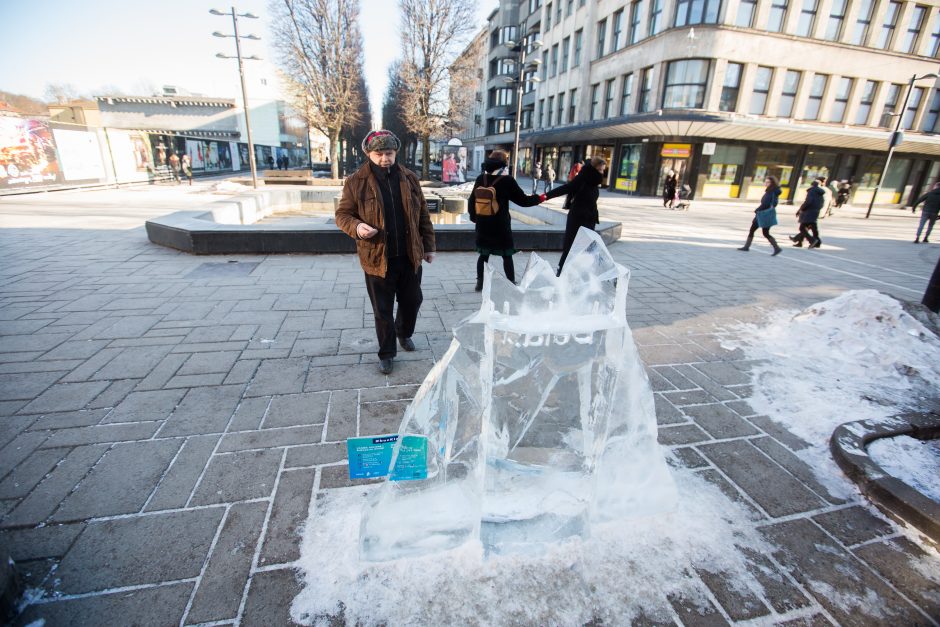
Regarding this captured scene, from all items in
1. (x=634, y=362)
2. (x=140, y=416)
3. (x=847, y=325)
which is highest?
(x=634, y=362)

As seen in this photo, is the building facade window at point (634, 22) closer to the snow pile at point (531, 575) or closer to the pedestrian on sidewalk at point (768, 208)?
the pedestrian on sidewalk at point (768, 208)

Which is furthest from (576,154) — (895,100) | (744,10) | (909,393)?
(909,393)

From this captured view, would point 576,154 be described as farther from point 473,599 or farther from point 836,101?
point 473,599

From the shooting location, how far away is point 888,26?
23.4 meters

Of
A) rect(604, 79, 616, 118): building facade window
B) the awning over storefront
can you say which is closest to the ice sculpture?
the awning over storefront

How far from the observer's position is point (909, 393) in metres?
3.56

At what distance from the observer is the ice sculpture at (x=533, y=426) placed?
1.91 metres

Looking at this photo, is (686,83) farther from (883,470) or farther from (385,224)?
(883,470)

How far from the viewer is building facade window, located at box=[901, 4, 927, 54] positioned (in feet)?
77.0

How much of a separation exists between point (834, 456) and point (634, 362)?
1.76m

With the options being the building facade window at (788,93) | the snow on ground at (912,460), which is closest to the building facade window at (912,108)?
the building facade window at (788,93)

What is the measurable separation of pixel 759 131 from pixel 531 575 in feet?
88.6

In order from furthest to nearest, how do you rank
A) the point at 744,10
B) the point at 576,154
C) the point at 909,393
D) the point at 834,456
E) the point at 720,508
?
1. the point at 576,154
2. the point at 744,10
3. the point at 909,393
4. the point at 834,456
5. the point at 720,508

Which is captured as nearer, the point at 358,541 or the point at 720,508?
the point at 358,541
